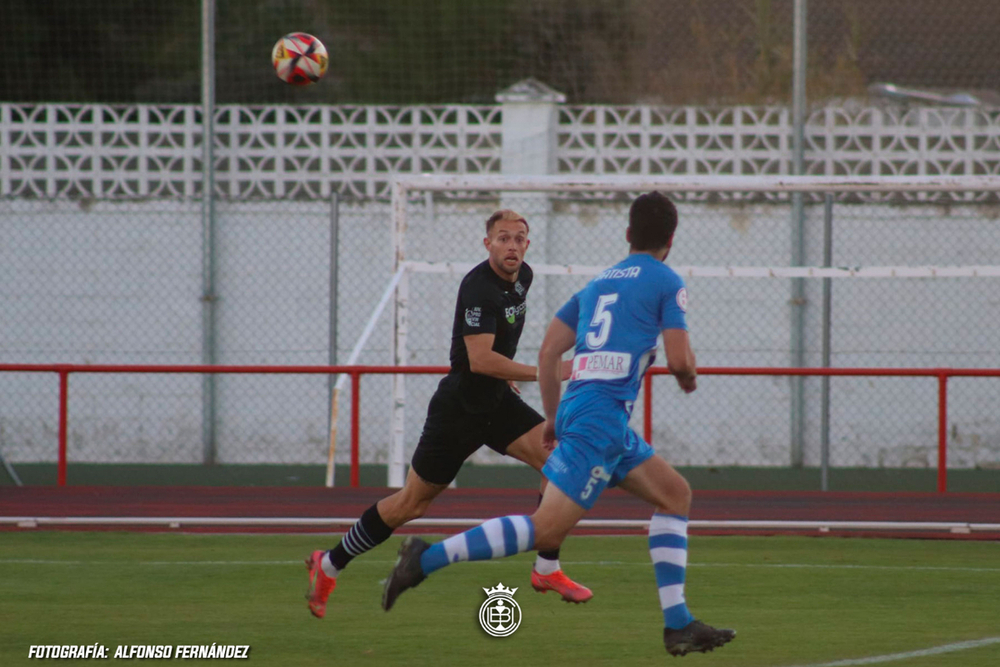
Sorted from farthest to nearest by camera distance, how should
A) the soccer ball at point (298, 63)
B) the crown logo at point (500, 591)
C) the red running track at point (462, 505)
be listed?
1. the red running track at point (462, 505)
2. the soccer ball at point (298, 63)
3. the crown logo at point (500, 591)

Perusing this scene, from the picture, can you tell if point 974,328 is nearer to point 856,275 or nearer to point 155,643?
point 856,275

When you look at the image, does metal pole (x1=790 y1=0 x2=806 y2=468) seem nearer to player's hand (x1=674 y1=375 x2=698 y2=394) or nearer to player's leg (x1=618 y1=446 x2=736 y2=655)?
player's leg (x1=618 y1=446 x2=736 y2=655)

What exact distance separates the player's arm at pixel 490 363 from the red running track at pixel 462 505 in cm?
355

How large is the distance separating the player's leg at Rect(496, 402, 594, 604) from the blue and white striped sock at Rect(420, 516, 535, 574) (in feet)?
4.58

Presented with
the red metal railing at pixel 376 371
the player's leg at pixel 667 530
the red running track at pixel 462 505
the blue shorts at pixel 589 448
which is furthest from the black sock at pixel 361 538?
the red metal railing at pixel 376 371

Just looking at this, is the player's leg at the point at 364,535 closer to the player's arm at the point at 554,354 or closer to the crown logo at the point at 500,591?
the crown logo at the point at 500,591

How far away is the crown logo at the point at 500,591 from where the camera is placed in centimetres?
707

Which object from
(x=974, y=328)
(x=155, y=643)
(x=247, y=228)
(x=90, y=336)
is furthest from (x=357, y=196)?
(x=155, y=643)

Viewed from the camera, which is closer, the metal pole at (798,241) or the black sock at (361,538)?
the black sock at (361,538)

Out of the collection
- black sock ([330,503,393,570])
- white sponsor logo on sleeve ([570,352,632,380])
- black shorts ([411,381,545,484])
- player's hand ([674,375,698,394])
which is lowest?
black sock ([330,503,393,570])

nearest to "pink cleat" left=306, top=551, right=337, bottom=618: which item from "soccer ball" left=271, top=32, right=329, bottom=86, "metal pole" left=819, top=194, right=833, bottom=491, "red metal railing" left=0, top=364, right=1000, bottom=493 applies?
"red metal railing" left=0, top=364, right=1000, bottom=493

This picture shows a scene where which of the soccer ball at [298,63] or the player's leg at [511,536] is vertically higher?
the soccer ball at [298,63]

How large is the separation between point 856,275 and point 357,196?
17.7 feet

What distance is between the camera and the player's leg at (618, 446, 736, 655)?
219 inches
